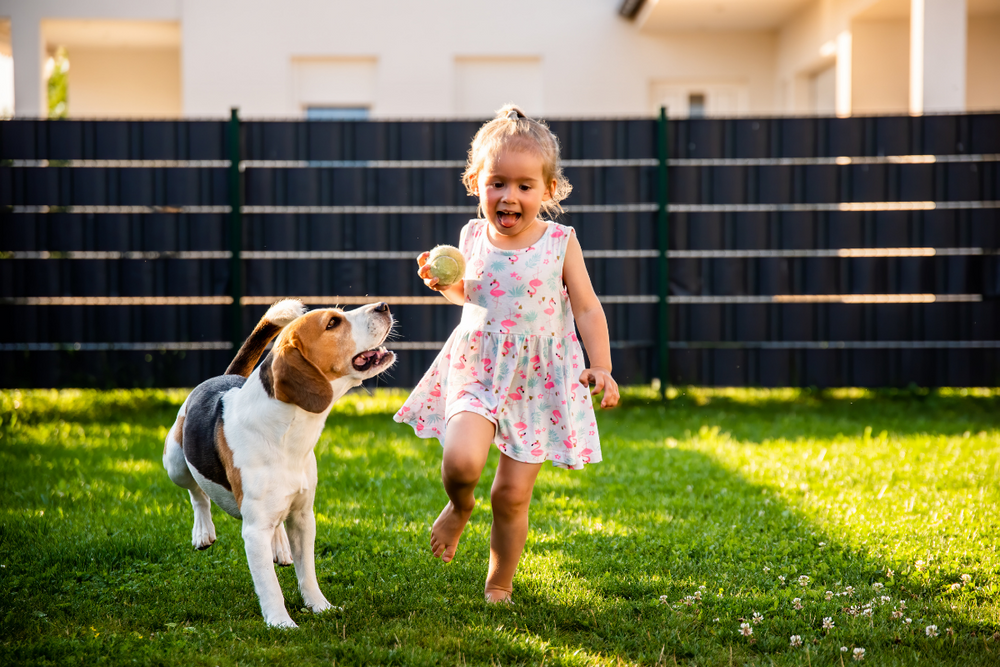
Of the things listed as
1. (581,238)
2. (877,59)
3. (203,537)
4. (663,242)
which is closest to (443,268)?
(203,537)

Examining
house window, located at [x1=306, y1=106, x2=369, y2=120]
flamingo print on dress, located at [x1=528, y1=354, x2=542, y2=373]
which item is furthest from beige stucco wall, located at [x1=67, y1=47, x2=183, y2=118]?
flamingo print on dress, located at [x1=528, y1=354, x2=542, y2=373]

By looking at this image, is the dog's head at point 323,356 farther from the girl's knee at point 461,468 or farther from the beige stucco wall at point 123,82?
the beige stucco wall at point 123,82

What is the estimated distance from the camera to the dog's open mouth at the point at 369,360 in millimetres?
3275

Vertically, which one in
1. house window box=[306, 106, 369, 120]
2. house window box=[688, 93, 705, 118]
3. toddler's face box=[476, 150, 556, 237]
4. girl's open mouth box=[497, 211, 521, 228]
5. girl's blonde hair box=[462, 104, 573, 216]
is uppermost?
house window box=[688, 93, 705, 118]

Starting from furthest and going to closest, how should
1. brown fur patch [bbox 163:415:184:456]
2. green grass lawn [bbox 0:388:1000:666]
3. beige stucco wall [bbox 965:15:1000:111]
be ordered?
beige stucco wall [bbox 965:15:1000:111] → brown fur patch [bbox 163:415:184:456] → green grass lawn [bbox 0:388:1000:666]

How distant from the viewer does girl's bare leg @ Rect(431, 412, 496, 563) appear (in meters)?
3.30

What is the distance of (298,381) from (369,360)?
0.27 meters

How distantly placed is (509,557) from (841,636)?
3.99ft

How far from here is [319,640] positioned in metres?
3.10

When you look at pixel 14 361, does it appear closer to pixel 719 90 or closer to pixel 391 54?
pixel 391 54

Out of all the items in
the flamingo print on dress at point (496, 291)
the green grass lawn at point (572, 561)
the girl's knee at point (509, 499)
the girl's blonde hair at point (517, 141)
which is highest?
the girl's blonde hair at point (517, 141)

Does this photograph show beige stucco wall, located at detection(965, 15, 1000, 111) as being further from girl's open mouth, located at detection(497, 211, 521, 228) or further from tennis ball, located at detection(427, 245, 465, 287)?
tennis ball, located at detection(427, 245, 465, 287)

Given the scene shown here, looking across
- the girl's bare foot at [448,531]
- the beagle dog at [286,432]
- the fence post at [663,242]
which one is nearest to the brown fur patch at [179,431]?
the beagle dog at [286,432]

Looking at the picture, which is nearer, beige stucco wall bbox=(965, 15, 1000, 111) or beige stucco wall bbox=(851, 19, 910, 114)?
beige stucco wall bbox=(851, 19, 910, 114)
